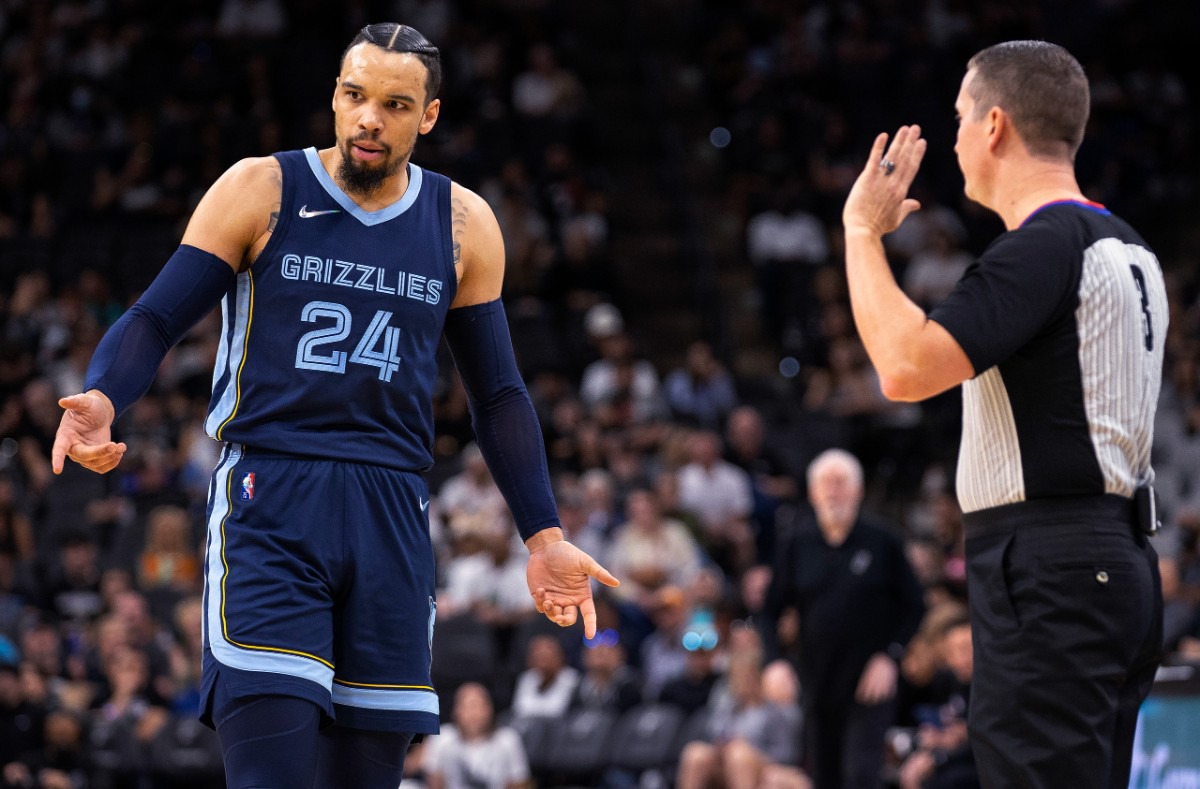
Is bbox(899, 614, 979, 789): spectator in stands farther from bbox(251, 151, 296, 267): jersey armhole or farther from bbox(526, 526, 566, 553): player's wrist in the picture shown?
bbox(251, 151, 296, 267): jersey armhole

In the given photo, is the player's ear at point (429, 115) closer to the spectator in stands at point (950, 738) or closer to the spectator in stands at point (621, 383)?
the spectator in stands at point (950, 738)

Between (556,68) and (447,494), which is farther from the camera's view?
(556,68)

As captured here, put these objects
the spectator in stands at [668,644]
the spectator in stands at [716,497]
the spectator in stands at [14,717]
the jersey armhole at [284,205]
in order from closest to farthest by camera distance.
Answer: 1. the jersey armhole at [284,205]
2. the spectator in stands at [14,717]
3. the spectator in stands at [668,644]
4. the spectator in stands at [716,497]

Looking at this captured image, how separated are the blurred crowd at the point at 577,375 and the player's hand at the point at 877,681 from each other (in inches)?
21.3

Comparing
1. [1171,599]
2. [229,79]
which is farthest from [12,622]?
[1171,599]

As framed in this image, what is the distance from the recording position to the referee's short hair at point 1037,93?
12.3ft

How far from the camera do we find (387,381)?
155 inches

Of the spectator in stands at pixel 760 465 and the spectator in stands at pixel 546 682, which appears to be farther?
the spectator in stands at pixel 760 465

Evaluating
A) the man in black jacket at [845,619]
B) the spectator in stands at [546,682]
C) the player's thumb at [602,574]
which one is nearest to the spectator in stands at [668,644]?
the spectator in stands at [546,682]

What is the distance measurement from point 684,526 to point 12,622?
5.49 meters

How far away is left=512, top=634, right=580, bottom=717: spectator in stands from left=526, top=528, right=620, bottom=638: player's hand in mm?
7607

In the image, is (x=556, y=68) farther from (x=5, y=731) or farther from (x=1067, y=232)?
(x=1067, y=232)

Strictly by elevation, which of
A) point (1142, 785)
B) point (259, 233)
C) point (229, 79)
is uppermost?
point (229, 79)

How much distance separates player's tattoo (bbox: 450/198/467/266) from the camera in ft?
13.8
